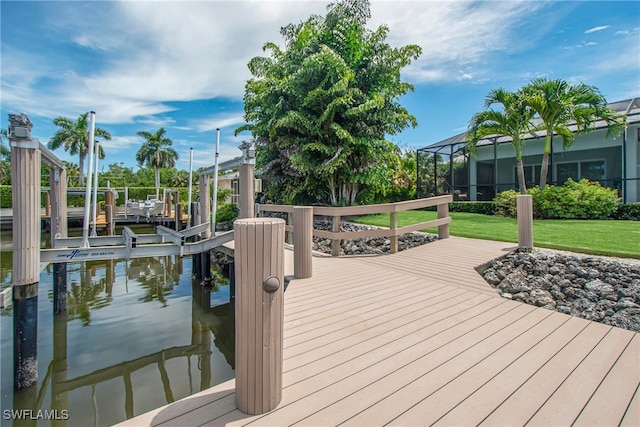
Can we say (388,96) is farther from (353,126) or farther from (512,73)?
(512,73)

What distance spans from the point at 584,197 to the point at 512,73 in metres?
5.64

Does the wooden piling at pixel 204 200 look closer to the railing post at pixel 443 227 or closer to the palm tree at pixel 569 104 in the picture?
the railing post at pixel 443 227

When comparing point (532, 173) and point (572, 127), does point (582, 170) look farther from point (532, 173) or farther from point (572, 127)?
point (572, 127)

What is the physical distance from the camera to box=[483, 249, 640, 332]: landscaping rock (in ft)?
11.5

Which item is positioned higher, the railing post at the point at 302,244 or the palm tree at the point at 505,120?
the palm tree at the point at 505,120

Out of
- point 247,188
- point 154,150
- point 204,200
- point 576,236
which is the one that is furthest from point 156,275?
point 154,150

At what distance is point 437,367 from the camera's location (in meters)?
2.33

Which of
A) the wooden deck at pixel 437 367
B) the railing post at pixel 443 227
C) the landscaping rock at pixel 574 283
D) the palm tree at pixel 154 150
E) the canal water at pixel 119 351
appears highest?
the palm tree at pixel 154 150

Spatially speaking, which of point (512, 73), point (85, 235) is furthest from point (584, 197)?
point (85, 235)

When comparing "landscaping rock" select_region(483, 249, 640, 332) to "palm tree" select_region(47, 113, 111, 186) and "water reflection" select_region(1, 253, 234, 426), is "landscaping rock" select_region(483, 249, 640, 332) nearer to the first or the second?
"water reflection" select_region(1, 253, 234, 426)

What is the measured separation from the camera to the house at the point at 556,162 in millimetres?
12812

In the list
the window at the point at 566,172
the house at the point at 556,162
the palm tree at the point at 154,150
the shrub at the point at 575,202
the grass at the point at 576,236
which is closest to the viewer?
the grass at the point at 576,236

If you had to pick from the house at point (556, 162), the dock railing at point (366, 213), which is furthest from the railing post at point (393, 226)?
the house at point (556, 162)

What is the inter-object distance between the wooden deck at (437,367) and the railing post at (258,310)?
0.47 feet
